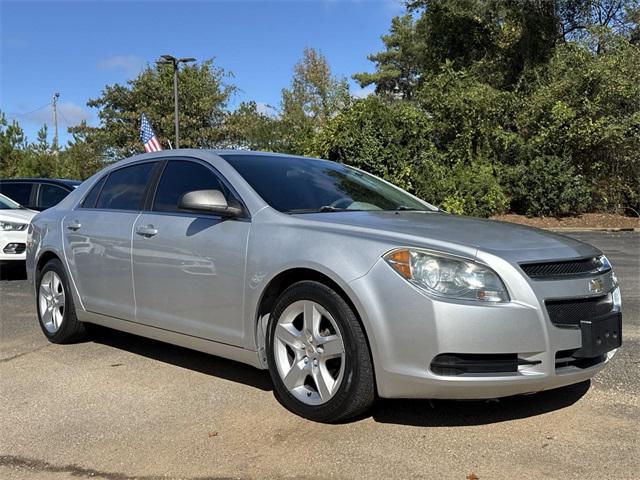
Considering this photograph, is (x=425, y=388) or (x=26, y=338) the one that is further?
(x=26, y=338)

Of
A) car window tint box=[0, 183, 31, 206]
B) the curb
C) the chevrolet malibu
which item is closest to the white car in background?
car window tint box=[0, 183, 31, 206]

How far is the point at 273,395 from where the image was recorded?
4117 millimetres

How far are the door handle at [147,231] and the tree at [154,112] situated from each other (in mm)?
28059

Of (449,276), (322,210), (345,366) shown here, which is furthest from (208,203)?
(449,276)

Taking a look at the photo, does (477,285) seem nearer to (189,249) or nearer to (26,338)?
(189,249)

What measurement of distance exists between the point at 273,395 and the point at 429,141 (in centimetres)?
1796

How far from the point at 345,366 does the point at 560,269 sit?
1.26 meters

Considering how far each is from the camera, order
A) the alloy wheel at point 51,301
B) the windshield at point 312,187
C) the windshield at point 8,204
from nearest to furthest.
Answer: the windshield at point 312,187
the alloy wheel at point 51,301
the windshield at point 8,204

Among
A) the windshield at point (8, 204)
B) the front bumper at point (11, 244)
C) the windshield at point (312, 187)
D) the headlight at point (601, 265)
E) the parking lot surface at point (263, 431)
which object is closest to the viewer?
the parking lot surface at point (263, 431)

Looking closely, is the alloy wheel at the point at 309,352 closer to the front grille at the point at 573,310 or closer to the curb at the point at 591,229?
the front grille at the point at 573,310

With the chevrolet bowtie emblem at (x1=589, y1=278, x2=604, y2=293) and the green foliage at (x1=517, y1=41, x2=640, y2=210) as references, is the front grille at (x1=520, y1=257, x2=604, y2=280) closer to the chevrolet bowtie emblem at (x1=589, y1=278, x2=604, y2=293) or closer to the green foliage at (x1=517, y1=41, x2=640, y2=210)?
the chevrolet bowtie emblem at (x1=589, y1=278, x2=604, y2=293)

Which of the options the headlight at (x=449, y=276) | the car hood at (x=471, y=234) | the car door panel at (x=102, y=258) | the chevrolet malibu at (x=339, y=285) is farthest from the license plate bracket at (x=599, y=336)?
the car door panel at (x=102, y=258)

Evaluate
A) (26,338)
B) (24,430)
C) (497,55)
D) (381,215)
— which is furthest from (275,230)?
(497,55)

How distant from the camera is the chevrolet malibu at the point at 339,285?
319cm
